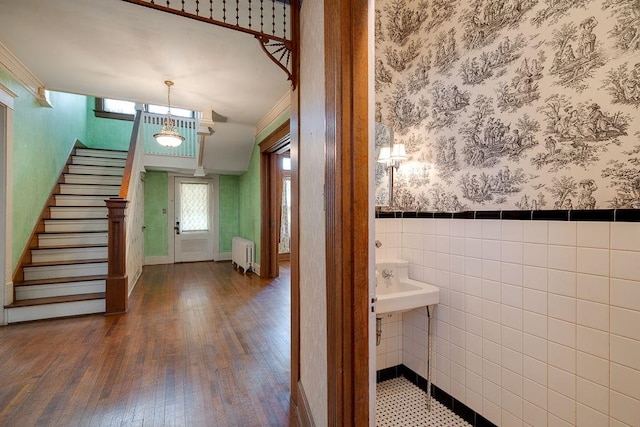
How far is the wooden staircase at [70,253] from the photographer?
128 inches

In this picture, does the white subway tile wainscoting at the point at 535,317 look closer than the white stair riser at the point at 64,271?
Yes

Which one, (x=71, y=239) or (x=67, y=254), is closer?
(x=67, y=254)

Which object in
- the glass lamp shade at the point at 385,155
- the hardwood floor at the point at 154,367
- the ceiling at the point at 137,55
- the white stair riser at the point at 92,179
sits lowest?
the hardwood floor at the point at 154,367

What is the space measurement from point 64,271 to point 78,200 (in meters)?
1.38

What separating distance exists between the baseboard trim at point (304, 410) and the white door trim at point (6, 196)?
11.5 ft

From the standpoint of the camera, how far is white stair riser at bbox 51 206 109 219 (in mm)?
4211

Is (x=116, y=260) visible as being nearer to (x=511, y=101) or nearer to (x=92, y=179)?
(x=92, y=179)

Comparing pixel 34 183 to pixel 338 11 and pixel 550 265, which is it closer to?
pixel 338 11

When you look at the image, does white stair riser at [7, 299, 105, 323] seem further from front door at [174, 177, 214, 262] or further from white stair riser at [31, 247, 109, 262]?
front door at [174, 177, 214, 262]

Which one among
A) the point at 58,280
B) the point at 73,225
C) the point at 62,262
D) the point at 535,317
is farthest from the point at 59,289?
the point at 535,317

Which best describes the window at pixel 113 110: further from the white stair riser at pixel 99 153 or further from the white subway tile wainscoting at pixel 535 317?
the white subway tile wainscoting at pixel 535 317

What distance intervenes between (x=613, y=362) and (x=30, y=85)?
5.76m

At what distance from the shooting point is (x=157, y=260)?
6.54 m

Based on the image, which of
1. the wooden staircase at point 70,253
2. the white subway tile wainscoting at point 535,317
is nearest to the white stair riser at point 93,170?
the wooden staircase at point 70,253
